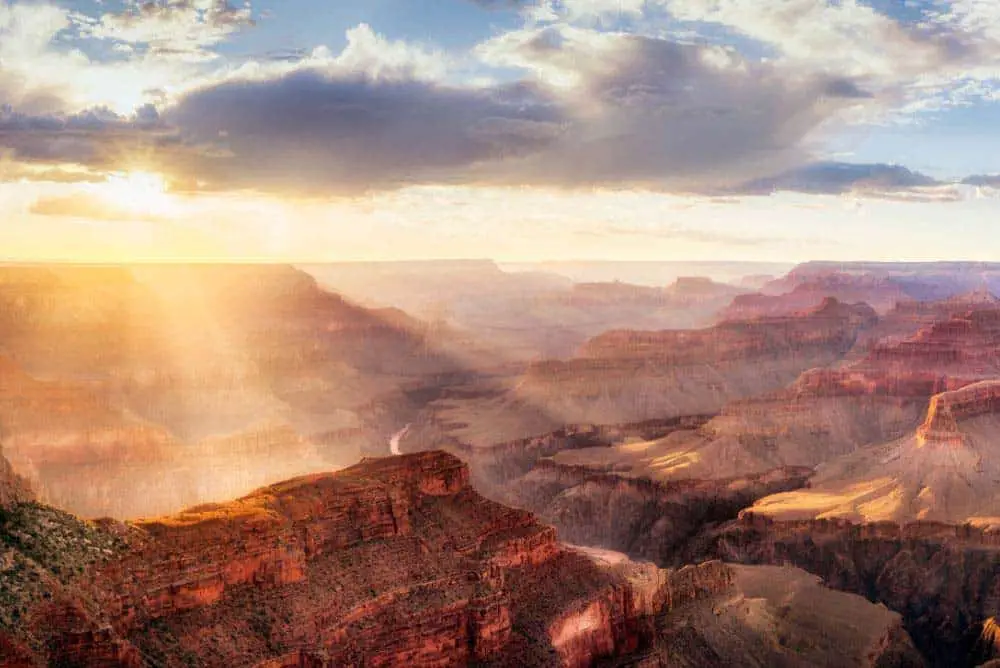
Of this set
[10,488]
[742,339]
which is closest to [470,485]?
[10,488]

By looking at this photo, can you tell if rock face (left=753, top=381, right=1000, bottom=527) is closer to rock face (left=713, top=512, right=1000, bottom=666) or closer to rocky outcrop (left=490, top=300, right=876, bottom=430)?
rock face (left=713, top=512, right=1000, bottom=666)

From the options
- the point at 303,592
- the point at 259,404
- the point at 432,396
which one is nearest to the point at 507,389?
the point at 432,396

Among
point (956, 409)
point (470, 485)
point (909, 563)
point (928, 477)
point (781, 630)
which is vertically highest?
point (470, 485)

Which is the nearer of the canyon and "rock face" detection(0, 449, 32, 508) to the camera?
"rock face" detection(0, 449, 32, 508)

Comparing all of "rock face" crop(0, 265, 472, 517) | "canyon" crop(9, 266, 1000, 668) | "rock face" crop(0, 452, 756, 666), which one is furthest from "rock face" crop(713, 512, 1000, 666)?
"rock face" crop(0, 265, 472, 517)

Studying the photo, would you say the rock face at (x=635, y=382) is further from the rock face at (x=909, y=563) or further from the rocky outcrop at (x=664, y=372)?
the rock face at (x=909, y=563)

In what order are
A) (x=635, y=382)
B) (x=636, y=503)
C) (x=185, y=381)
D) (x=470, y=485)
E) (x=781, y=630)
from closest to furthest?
1. (x=470, y=485)
2. (x=781, y=630)
3. (x=636, y=503)
4. (x=185, y=381)
5. (x=635, y=382)

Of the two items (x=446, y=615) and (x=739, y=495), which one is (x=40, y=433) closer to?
(x=446, y=615)

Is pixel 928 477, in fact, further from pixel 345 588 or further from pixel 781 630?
pixel 345 588
